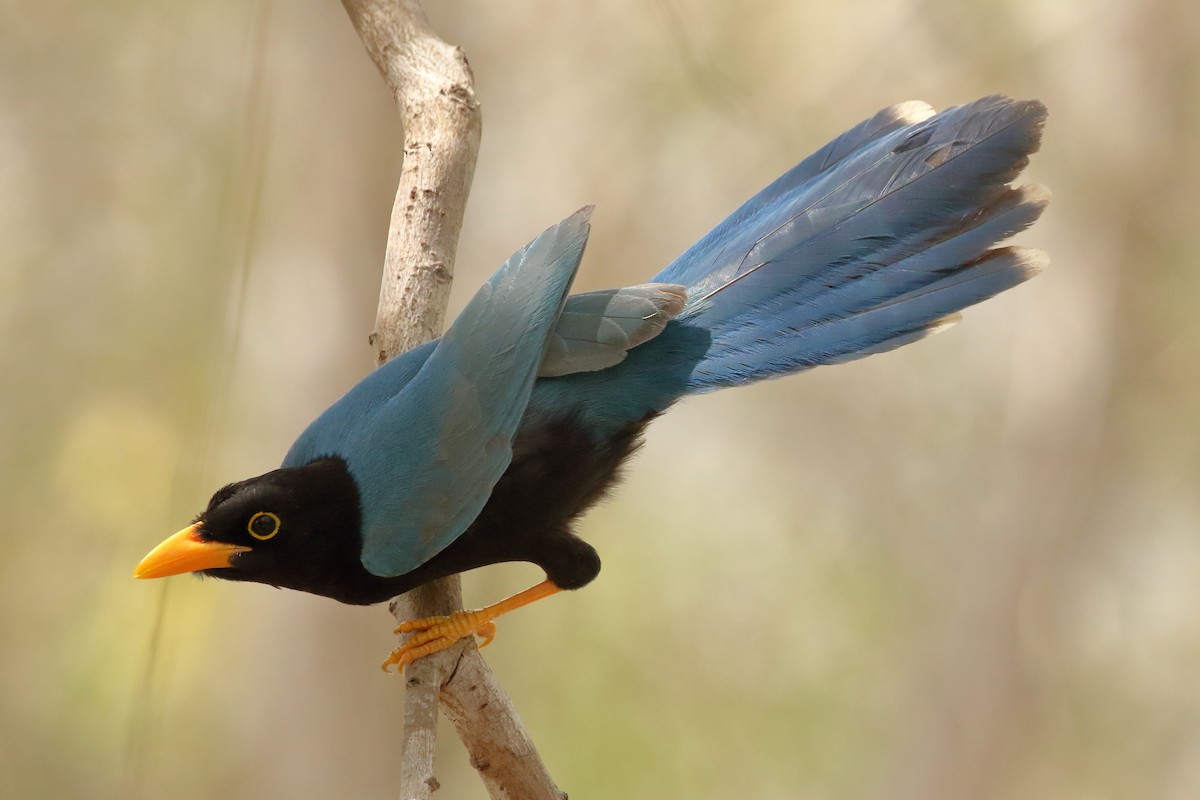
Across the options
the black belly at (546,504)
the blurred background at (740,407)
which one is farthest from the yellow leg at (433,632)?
the blurred background at (740,407)

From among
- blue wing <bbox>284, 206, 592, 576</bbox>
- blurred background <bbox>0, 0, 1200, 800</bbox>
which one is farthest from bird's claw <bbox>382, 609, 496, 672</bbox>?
blurred background <bbox>0, 0, 1200, 800</bbox>

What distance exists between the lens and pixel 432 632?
2.98 meters

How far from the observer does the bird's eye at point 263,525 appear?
9.12ft

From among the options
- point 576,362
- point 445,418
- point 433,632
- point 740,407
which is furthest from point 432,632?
point 740,407

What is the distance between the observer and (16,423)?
16.2 feet

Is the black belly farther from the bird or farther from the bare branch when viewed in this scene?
the bare branch

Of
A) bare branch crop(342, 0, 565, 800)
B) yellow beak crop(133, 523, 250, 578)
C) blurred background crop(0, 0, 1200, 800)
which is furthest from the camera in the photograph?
blurred background crop(0, 0, 1200, 800)

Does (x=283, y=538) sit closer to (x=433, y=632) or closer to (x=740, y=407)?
(x=433, y=632)

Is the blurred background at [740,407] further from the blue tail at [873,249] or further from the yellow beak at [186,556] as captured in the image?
the yellow beak at [186,556]

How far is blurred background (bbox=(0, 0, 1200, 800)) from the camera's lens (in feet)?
18.2

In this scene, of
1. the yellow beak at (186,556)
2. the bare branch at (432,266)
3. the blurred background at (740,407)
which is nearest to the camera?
the yellow beak at (186,556)

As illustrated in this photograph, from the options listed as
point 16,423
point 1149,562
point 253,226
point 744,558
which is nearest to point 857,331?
point 253,226

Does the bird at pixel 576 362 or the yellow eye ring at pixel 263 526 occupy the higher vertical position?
the bird at pixel 576 362

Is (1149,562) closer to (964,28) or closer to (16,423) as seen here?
(964,28)
